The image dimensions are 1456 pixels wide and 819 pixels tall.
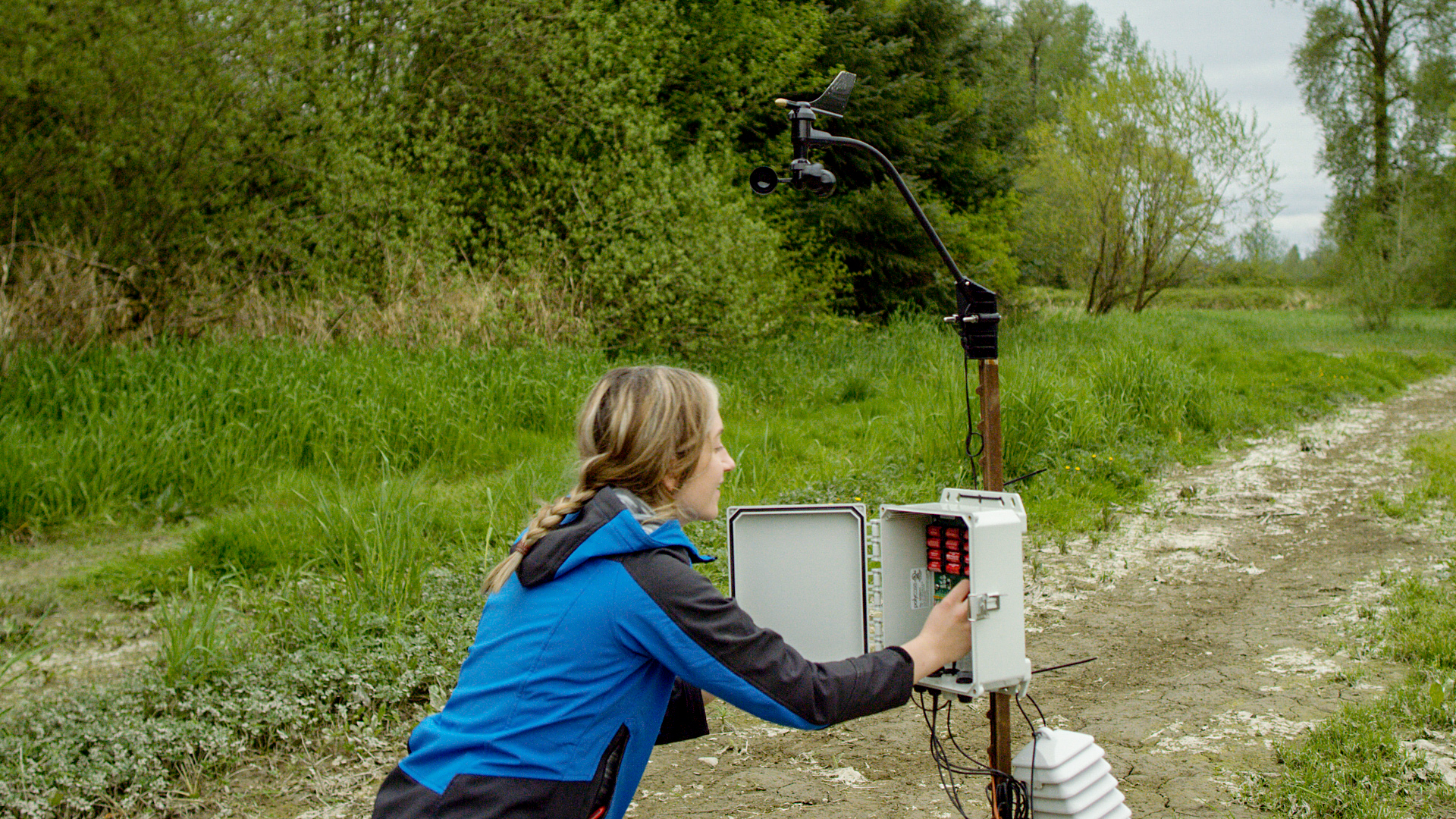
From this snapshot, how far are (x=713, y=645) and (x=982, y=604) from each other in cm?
54

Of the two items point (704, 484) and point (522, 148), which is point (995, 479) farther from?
point (522, 148)

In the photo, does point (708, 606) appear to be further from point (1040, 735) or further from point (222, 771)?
point (222, 771)

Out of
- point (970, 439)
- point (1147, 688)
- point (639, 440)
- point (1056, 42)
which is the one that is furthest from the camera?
point (1056, 42)

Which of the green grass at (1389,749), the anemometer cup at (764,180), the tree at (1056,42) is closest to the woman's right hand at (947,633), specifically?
Answer: the anemometer cup at (764,180)

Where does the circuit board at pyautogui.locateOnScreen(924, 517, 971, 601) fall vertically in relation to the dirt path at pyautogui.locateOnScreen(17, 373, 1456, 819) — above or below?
above

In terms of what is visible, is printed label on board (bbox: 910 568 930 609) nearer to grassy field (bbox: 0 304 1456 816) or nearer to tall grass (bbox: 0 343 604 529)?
grassy field (bbox: 0 304 1456 816)

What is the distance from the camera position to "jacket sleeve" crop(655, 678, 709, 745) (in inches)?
88.3

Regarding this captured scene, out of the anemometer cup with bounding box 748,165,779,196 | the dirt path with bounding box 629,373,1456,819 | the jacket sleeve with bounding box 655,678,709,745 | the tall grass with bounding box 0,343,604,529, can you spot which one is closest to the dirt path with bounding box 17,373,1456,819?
the dirt path with bounding box 629,373,1456,819

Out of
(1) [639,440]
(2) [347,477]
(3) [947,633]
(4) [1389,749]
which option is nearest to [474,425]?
(2) [347,477]

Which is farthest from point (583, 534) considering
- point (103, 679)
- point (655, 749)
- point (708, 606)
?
point (103, 679)

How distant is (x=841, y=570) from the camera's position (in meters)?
2.28

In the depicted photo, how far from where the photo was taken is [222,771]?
3.65 meters

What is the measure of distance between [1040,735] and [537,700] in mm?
1208

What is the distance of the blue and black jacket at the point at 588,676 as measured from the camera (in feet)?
5.93
